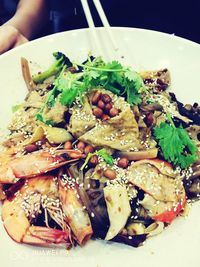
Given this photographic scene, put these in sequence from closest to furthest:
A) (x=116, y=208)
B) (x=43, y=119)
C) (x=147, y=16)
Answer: (x=116, y=208) → (x=43, y=119) → (x=147, y=16)

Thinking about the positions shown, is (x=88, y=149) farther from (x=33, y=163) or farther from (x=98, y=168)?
(x=33, y=163)

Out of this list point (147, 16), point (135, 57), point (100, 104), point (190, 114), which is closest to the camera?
point (100, 104)

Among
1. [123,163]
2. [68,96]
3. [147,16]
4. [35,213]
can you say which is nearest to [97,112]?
[68,96]

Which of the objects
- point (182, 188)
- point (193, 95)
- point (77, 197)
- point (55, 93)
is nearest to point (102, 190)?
point (77, 197)

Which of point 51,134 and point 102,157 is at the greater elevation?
point 51,134

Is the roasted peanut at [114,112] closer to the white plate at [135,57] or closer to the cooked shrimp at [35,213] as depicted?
the cooked shrimp at [35,213]

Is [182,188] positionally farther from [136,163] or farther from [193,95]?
[193,95]

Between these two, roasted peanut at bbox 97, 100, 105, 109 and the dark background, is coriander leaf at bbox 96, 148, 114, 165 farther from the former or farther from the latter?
the dark background

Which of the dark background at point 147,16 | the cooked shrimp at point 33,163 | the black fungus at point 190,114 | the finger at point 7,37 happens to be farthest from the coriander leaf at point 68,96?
the dark background at point 147,16
